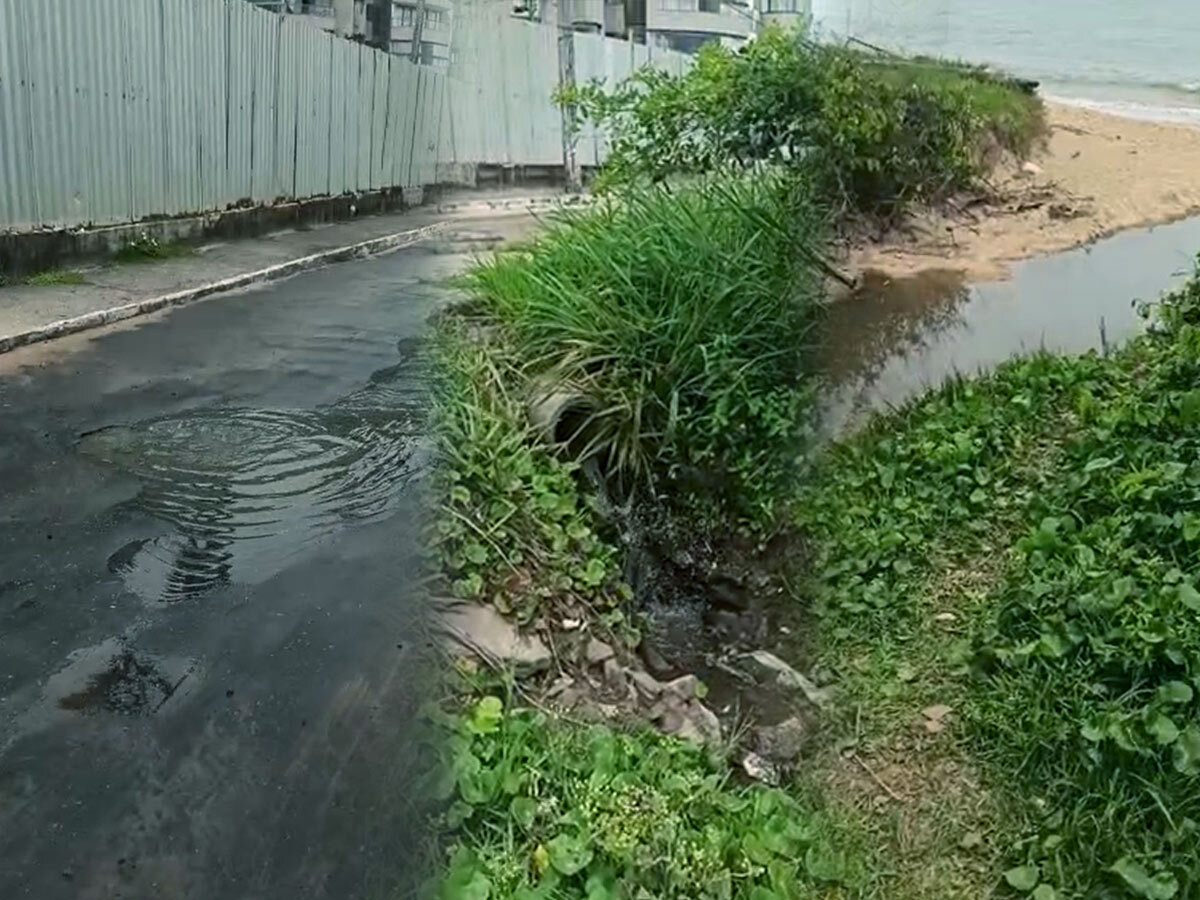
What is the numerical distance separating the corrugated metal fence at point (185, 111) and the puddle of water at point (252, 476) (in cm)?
104

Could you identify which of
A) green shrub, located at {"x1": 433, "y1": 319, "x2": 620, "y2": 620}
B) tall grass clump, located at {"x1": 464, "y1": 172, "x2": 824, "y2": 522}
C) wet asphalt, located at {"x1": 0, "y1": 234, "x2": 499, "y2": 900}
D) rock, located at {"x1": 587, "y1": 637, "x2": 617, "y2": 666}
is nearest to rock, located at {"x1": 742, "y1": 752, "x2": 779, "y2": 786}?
rock, located at {"x1": 587, "y1": 637, "x2": 617, "y2": 666}

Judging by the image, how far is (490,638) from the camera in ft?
10.5

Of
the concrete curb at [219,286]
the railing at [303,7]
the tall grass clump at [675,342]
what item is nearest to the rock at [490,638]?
the tall grass clump at [675,342]

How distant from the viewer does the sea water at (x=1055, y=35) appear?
4578 mm

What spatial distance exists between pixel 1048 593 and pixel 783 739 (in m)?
0.81

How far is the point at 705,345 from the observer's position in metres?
4.58

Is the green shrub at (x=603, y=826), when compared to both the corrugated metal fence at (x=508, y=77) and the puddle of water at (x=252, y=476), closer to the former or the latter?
the puddle of water at (x=252, y=476)

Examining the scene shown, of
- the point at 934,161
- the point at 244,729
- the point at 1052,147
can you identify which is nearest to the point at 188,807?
the point at 244,729

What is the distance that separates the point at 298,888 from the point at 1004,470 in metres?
2.94

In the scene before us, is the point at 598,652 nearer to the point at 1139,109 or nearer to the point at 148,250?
the point at 1139,109

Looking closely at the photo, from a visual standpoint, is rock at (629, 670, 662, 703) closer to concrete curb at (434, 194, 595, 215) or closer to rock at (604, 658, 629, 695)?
rock at (604, 658, 629, 695)

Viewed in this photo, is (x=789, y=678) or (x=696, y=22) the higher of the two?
(x=696, y=22)

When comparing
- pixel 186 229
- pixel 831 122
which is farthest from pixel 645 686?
pixel 186 229

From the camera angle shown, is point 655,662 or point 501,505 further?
point 655,662
